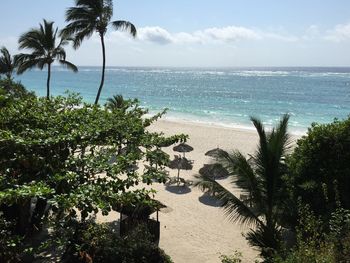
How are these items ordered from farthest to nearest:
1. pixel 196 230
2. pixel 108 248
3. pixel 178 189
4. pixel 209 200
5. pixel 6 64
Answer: pixel 6 64 < pixel 178 189 < pixel 209 200 < pixel 196 230 < pixel 108 248

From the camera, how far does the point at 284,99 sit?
63.0m

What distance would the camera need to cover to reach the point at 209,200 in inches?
548

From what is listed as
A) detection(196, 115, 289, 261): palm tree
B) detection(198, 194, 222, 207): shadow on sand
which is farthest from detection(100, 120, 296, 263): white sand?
detection(196, 115, 289, 261): palm tree

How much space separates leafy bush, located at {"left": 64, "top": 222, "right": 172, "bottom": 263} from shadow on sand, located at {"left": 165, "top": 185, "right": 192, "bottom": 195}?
24.5 feet

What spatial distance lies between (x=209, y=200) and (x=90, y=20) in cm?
1350

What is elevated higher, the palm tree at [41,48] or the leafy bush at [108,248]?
the palm tree at [41,48]

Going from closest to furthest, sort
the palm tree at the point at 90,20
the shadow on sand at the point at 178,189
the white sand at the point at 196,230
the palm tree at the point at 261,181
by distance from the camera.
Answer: the palm tree at the point at 261,181
the white sand at the point at 196,230
the shadow on sand at the point at 178,189
the palm tree at the point at 90,20

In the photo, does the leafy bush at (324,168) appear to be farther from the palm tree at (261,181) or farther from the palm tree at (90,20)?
the palm tree at (90,20)

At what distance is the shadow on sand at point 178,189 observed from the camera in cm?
1508

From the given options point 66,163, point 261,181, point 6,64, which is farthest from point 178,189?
point 6,64

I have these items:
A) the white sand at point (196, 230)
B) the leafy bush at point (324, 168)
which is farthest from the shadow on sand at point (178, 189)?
the leafy bush at point (324, 168)

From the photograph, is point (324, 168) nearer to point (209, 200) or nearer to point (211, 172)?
point (209, 200)

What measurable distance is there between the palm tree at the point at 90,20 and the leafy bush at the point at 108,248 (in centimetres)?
1481

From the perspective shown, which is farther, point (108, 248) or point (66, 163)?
point (108, 248)
